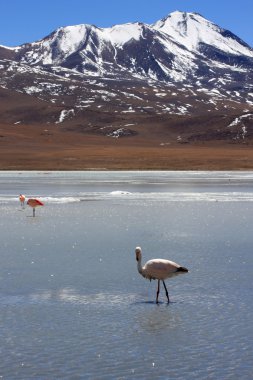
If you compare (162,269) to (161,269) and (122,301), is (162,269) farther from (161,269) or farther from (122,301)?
(122,301)

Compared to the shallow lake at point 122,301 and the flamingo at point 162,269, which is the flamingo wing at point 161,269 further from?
the shallow lake at point 122,301

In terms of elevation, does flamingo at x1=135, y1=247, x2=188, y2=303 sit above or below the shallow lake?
above

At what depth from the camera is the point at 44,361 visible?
358 inches

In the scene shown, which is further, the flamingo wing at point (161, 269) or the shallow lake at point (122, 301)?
the flamingo wing at point (161, 269)

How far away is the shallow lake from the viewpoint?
9055mm

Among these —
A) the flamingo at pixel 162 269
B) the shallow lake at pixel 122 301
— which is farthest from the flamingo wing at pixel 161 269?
the shallow lake at pixel 122 301

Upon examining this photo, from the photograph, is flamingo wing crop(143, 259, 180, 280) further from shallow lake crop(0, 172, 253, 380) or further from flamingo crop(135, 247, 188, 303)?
shallow lake crop(0, 172, 253, 380)

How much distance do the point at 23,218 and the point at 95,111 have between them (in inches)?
6287

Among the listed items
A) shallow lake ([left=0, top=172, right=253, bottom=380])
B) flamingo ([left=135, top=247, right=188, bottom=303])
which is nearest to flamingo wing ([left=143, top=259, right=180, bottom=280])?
flamingo ([left=135, top=247, right=188, bottom=303])

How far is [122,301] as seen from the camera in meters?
12.4

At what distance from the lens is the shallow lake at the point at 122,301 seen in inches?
356

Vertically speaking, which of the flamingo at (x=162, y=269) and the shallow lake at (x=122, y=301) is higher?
the flamingo at (x=162, y=269)

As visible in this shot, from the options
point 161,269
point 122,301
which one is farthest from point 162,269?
point 122,301

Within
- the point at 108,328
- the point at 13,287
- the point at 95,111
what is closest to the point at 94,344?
the point at 108,328
